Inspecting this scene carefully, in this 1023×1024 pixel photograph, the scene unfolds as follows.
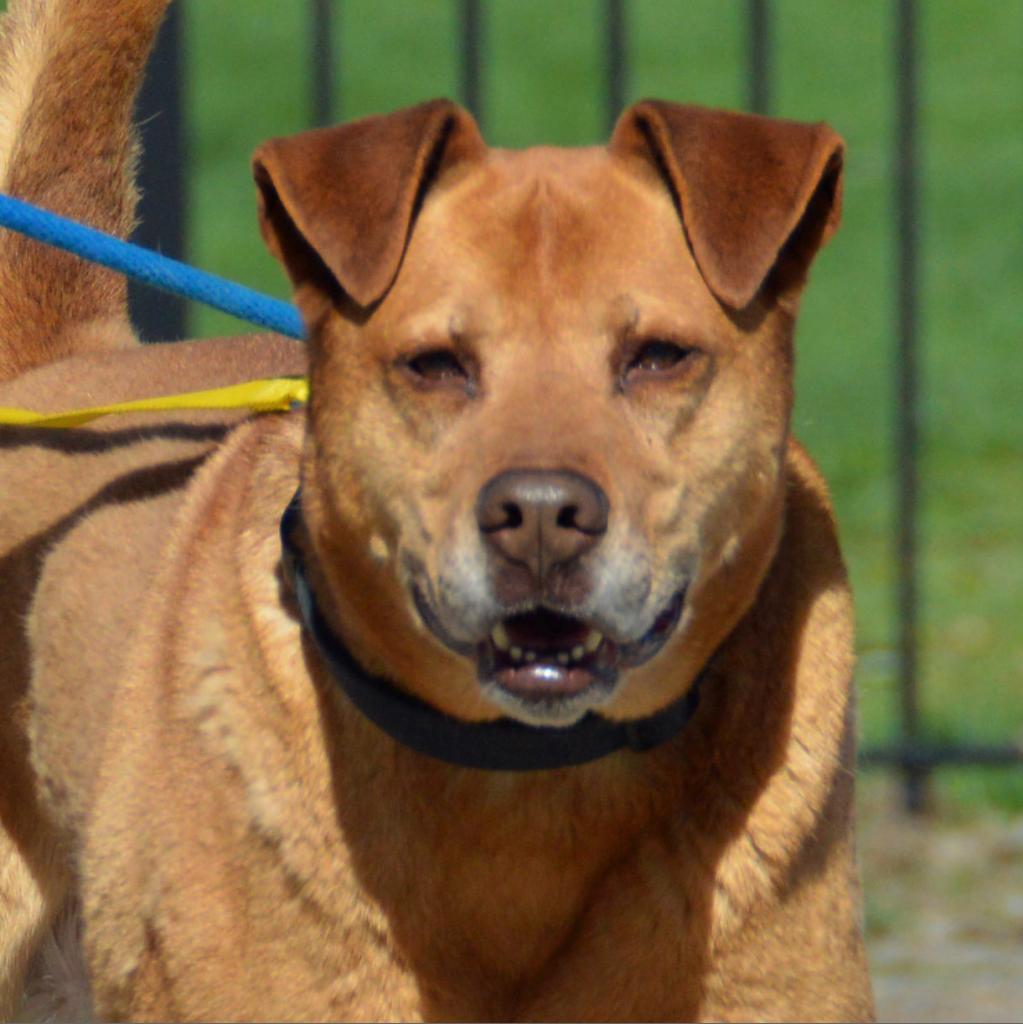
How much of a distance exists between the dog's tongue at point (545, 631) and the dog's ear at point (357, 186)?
513mm

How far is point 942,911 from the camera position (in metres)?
5.70

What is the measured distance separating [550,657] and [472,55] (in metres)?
3.45

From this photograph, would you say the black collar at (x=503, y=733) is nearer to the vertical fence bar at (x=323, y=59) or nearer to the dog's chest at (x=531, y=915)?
the dog's chest at (x=531, y=915)

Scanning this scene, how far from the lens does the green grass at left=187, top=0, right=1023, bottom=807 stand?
27.2ft

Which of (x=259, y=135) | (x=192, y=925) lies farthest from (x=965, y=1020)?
(x=259, y=135)

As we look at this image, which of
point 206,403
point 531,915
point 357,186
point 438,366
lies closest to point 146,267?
point 206,403

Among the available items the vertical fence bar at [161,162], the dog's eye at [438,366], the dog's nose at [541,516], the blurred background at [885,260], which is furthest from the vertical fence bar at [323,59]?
the dog's nose at [541,516]

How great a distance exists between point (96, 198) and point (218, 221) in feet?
35.2

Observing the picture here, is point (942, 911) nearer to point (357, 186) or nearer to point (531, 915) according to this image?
point (531, 915)

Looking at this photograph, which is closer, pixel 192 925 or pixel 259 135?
pixel 192 925

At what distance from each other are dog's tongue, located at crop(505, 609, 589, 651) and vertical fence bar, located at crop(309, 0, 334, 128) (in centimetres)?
334

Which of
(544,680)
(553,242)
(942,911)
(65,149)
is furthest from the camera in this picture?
(942,911)

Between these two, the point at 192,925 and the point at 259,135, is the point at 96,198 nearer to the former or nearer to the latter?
the point at 192,925

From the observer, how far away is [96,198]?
15.1 ft
